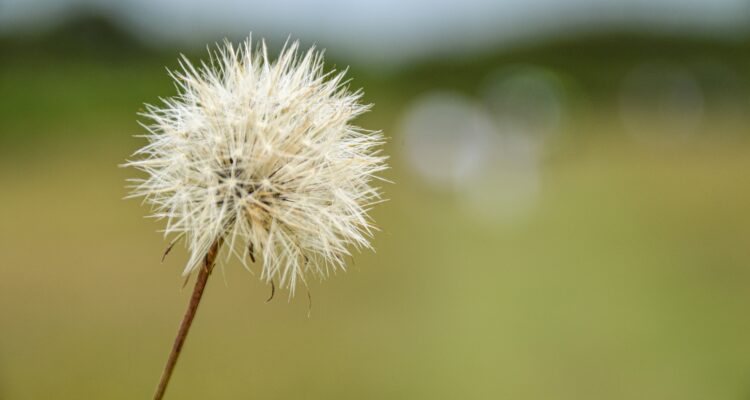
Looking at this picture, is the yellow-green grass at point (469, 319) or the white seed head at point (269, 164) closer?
the white seed head at point (269, 164)

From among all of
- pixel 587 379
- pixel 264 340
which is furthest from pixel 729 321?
pixel 264 340

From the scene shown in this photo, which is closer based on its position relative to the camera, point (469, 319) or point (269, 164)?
point (269, 164)

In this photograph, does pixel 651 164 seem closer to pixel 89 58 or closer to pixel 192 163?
pixel 89 58

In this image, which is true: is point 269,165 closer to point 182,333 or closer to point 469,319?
point 182,333

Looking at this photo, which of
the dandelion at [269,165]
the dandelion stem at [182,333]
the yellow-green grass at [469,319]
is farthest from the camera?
the yellow-green grass at [469,319]

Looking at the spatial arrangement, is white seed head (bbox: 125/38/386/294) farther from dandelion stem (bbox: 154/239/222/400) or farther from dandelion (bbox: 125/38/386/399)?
dandelion stem (bbox: 154/239/222/400)

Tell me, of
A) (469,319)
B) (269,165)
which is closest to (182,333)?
(269,165)

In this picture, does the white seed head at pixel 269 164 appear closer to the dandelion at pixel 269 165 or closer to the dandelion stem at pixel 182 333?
the dandelion at pixel 269 165

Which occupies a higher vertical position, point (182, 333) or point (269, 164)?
point (269, 164)

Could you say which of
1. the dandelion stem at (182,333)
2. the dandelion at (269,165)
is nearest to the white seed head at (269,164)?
the dandelion at (269,165)
